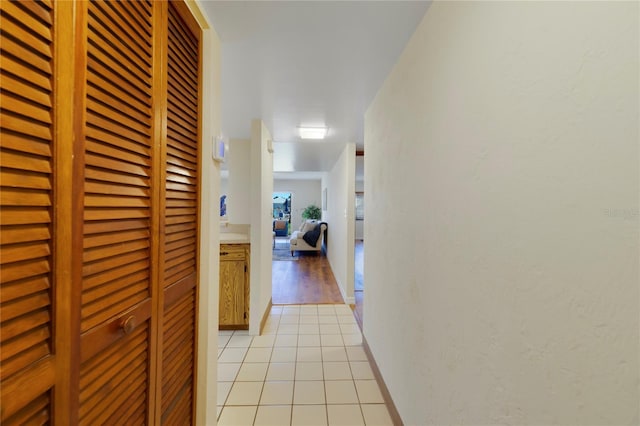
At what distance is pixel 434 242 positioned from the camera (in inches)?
45.0

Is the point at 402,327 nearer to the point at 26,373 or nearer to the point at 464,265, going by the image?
the point at 464,265

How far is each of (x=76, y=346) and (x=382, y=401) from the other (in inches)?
68.5

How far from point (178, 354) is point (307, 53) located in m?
1.61

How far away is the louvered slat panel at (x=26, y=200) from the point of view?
18.0 inches

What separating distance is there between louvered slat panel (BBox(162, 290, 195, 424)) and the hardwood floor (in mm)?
2422

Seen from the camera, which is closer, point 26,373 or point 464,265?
point 26,373

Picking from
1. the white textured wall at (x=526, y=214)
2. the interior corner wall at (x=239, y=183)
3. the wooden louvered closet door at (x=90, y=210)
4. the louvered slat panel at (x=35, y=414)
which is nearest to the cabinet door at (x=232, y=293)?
the interior corner wall at (x=239, y=183)

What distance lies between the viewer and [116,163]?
72 cm

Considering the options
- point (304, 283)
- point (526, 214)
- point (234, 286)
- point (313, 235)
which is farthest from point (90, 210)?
point (313, 235)

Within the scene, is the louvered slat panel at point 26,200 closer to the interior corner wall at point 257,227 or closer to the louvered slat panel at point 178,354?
the louvered slat panel at point 178,354

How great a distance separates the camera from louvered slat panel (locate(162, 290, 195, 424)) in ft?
3.31

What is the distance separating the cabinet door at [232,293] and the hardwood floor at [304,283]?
35.3 inches

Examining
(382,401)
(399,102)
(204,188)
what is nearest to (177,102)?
(204,188)

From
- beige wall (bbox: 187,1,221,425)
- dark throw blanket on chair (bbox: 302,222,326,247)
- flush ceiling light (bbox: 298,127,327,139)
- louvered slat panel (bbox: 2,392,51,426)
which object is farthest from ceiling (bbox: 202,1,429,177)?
dark throw blanket on chair (bbox: 302,222,326,247)
